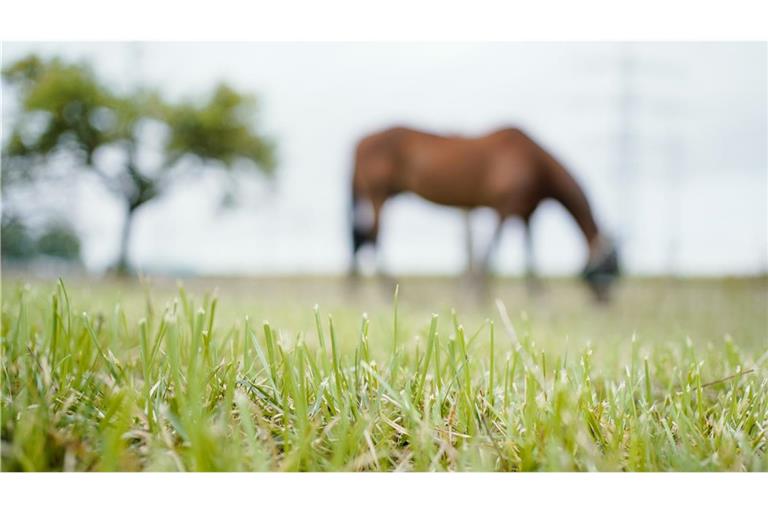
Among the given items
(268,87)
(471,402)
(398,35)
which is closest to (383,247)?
(268,87)

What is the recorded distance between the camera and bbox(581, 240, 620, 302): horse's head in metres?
3.81

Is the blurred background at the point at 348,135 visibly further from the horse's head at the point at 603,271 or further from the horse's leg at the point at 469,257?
the horse's head at the point at 603,271

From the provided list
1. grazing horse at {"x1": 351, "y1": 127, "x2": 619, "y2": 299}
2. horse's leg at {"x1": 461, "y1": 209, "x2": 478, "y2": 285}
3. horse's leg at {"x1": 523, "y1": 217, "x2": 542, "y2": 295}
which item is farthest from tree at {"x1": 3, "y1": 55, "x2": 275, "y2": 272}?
horse's leg at {"x1": 523, "y1": 217, "x2": 542, "y2": 295}

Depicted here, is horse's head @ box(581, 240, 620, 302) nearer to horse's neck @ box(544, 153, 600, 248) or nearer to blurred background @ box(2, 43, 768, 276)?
horse's neck @ box(544, 153, 600, 248)

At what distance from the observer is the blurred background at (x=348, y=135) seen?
1.96m

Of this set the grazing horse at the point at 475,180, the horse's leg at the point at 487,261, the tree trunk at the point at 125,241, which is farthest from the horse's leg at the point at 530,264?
the tree trunk at the point at 125,241

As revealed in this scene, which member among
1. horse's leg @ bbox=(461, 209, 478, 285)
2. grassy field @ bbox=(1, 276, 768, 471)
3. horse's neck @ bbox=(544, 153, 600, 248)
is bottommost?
grassy field @ bbox=(1, 276, 768, 471)

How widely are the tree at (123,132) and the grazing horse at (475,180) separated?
855 millimetres

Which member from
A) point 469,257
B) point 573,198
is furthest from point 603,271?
point 469,257

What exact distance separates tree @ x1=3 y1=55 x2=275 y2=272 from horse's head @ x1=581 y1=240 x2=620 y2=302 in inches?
92.4

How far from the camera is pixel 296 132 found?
2771 mm
